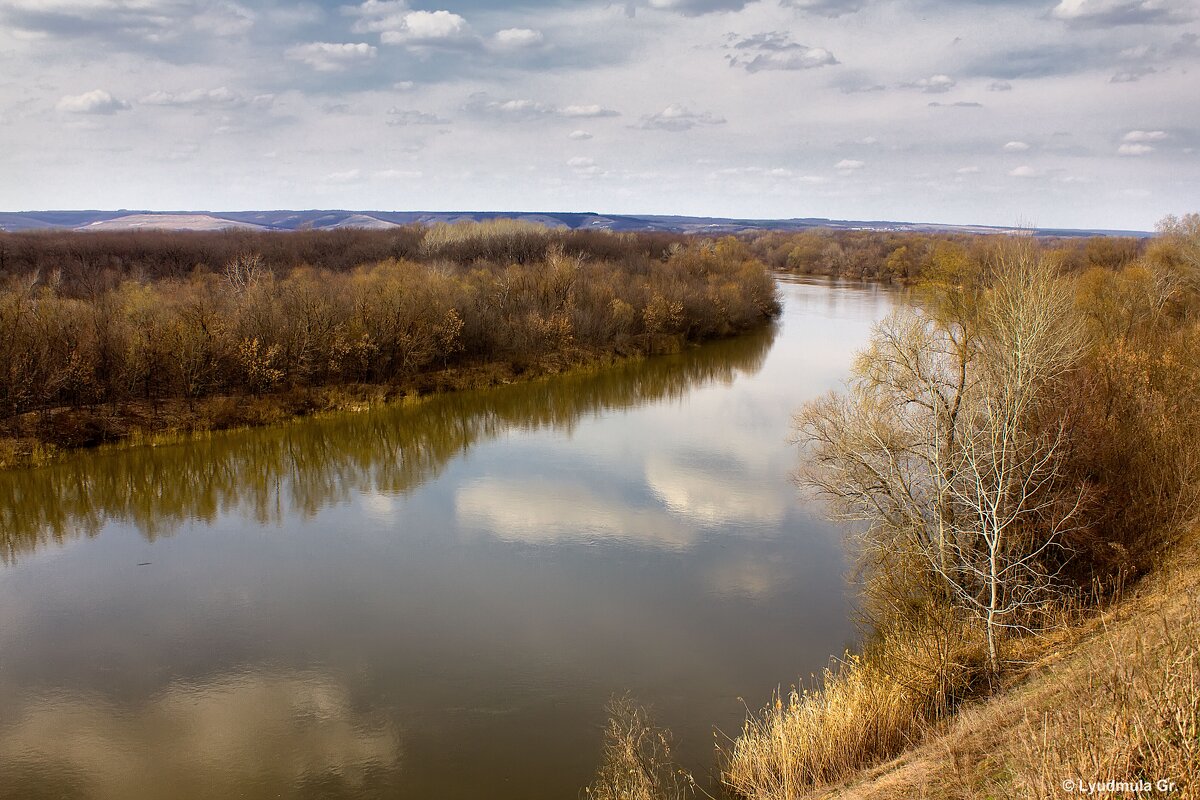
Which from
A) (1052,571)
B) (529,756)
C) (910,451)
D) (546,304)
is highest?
(546,304)

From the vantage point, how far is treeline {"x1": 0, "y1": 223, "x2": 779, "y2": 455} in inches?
740

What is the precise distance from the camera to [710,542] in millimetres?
12789

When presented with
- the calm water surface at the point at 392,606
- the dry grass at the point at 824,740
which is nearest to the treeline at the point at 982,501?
the dry grass at the point at 824,740

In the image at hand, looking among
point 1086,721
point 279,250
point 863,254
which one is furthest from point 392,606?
point 863,254

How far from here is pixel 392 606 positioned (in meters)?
10.9

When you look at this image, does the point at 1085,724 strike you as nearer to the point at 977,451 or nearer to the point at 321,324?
the point at 977,451

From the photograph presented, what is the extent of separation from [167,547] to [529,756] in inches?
347

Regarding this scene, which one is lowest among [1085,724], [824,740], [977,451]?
Answer: [824,740]

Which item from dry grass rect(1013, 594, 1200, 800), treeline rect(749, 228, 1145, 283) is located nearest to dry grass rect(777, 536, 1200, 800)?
dry grass rect(1013, 594, 1200, 800)

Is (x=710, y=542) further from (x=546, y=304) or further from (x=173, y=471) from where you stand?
(x=546, y=304)

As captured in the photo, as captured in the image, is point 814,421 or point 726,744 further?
point 814,421

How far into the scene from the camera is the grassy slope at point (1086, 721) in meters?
3.84

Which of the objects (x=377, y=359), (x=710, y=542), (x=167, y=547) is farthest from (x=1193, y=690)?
(x=377, y=359)

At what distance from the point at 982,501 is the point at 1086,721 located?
4.98 m
